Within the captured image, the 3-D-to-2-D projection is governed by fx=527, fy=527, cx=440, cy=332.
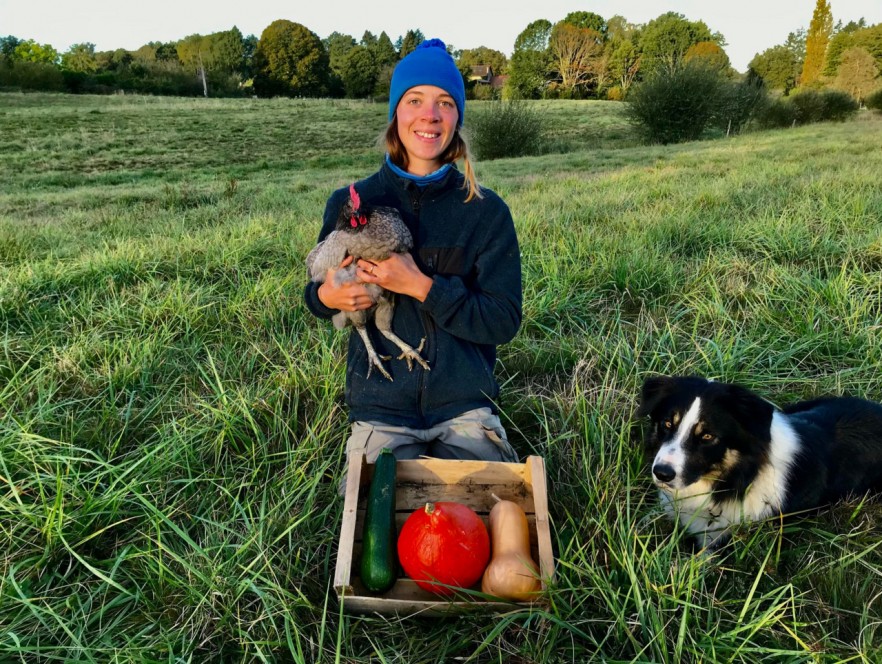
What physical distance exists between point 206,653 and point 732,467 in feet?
6.63

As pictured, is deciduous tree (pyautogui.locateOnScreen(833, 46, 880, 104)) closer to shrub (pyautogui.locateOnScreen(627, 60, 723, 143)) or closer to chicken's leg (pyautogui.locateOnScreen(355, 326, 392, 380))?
shrub (pyautogui.locateOnScreen(627, 60, 723, 143))

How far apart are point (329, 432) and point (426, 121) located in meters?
1.53

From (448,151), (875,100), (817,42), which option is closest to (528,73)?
(875,100)

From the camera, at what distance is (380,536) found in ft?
5.88

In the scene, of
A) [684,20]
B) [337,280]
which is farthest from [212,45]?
[337,280]

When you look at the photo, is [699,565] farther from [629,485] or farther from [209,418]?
[209,418]

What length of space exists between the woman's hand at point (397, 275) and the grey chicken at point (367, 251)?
29 millimetres

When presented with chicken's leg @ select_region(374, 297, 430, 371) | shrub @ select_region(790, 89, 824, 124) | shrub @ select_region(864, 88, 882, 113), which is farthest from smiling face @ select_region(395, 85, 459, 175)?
shrub @ select_region(864, 88, 882, 113)

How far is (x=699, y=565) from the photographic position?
170 cm

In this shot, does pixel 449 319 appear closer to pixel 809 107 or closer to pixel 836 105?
pixel 809 107

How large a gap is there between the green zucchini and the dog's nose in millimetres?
1023

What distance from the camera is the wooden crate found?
170 centimetres

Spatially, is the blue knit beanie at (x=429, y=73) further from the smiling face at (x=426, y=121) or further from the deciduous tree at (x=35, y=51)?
the deciduous tree at (x=35, y=51)

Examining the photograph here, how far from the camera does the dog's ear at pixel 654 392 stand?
2.22 metres
